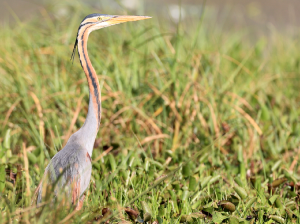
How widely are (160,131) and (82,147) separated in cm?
140

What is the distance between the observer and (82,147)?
2504 millimetres

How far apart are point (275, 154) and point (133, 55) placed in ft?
6.18

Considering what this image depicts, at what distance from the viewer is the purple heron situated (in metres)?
2.40

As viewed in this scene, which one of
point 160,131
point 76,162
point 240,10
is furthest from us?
point 240,10

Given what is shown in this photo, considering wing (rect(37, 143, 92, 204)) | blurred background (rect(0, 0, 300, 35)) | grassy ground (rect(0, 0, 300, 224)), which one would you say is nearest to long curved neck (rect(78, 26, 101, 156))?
wing (rect(37, 143, 92, 204))

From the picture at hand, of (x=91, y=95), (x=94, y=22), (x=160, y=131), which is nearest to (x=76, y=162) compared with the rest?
(x=91, y=95)

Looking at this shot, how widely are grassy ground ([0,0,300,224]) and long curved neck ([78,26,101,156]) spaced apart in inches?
12.7

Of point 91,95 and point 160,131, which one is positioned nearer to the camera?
point 91,95

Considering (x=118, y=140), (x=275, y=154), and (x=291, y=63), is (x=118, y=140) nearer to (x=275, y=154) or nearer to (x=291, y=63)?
(x=275, y=154)

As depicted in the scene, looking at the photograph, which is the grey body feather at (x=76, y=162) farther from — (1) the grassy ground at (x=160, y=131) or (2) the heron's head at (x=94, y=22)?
(2) the heron's head at (x=94, y=22)

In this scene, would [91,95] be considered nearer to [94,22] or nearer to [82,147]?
[82,147]

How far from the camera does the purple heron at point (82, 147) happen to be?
7.86ft

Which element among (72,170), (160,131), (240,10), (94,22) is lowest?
(72,170)

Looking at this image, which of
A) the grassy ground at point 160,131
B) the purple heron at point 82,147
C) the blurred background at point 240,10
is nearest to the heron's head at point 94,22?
the purple heron at point 82,147
